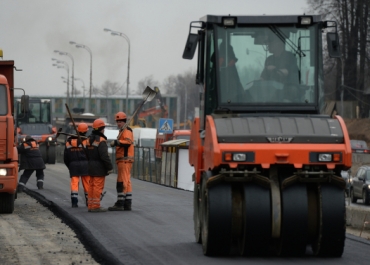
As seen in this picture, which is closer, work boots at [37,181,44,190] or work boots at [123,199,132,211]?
work boots at [123,199,132,211]

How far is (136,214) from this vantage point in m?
18.0

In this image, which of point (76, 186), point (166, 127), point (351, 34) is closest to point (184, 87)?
point (351, 34)

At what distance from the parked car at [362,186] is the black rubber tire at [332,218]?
2194 cm

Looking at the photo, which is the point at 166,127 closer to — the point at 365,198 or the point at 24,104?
the point at 365,198

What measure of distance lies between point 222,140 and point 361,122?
192 feet

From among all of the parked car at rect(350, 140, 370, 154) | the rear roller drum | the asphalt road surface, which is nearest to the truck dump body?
the asphalt road surface

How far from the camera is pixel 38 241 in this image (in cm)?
1374

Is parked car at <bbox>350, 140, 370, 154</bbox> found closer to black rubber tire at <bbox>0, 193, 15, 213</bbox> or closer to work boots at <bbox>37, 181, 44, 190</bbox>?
work boots at <bbox>37, 181, 44, 190</bbox>

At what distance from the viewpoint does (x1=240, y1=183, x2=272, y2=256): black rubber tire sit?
1086cm

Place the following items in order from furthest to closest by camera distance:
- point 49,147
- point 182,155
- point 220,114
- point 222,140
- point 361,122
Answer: point 361,122 < point 49,147 < point 182,155 < point 220,114 < point 222,140

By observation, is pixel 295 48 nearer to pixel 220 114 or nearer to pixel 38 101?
pixel 220 114

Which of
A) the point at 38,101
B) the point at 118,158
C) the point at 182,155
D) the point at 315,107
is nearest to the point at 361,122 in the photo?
the point at 38,101

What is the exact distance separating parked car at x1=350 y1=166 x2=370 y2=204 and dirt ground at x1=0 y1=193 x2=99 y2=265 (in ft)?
52.3

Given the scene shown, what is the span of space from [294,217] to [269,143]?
0.91 meters
